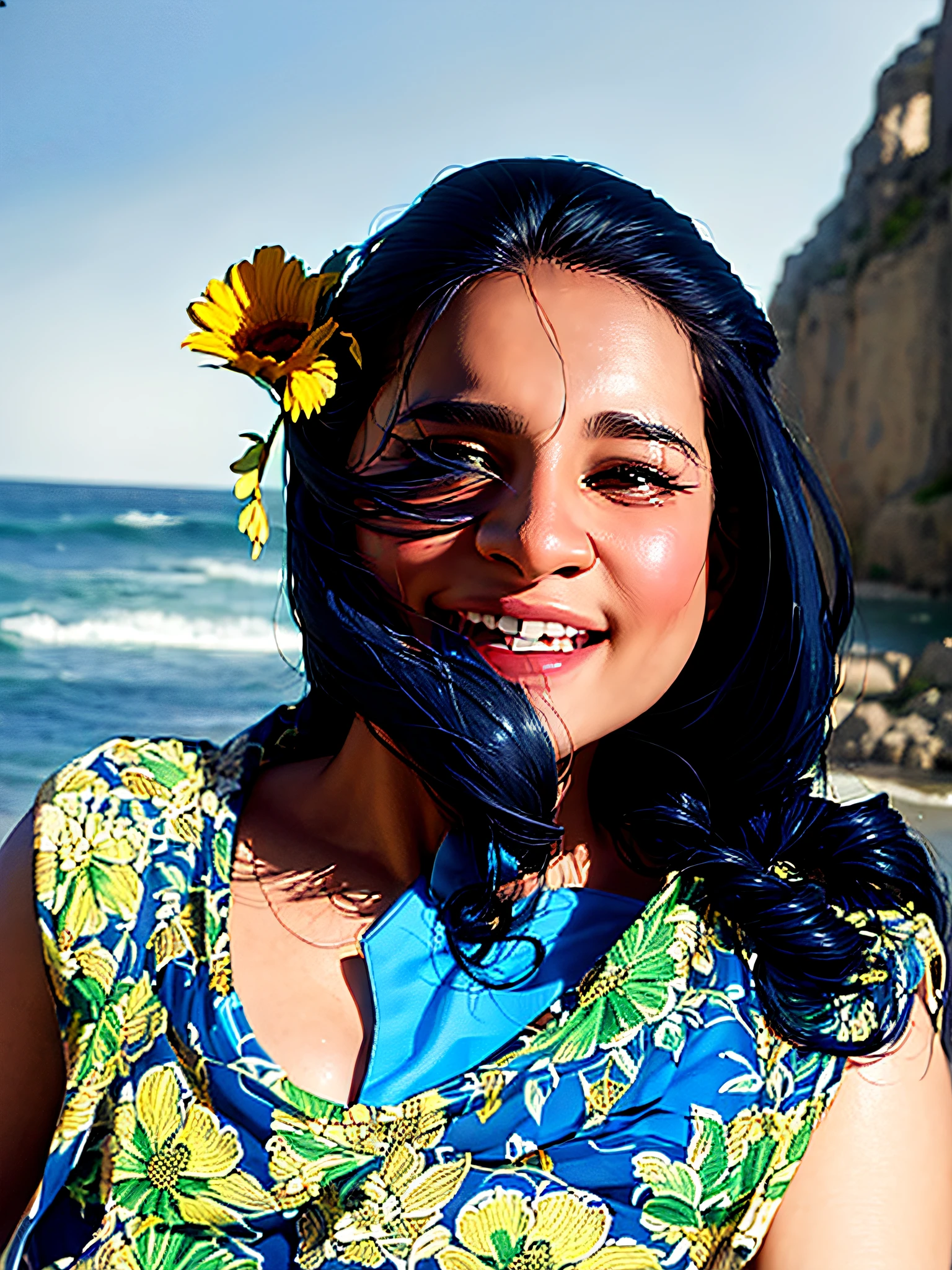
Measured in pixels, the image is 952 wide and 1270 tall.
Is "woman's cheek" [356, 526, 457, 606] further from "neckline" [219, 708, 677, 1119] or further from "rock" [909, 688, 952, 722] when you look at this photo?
"rock" [909, 688, 952, 722]

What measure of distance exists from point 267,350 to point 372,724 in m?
0.39

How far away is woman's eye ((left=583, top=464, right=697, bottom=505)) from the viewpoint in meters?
1.23

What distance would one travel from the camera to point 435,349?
1225 mm

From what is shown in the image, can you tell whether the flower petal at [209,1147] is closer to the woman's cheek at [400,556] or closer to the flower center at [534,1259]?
the flower center at [534,1259]

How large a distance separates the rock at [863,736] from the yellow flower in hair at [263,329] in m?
6.69

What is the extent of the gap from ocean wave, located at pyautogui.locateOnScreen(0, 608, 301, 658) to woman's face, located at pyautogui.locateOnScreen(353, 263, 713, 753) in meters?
15.1

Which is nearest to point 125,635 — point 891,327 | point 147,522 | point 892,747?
point 147,522

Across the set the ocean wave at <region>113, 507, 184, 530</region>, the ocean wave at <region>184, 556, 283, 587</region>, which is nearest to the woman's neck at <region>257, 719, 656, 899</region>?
the ocean wave at <region>184, 556, 283, 587</region>

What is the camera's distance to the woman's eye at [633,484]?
1.23 m

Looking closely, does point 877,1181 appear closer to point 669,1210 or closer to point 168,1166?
point 669,1210

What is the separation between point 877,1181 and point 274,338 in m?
0.99

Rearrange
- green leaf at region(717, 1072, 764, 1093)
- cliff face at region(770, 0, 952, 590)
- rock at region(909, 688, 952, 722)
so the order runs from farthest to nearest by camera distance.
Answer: cliff face at region(770, 0, 952, 590) → rock at region(909, 688, 952, 722) → green leaf at region(717, 1072, 764, 1093)

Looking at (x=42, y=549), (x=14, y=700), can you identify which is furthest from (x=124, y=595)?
(x=14, y=700)

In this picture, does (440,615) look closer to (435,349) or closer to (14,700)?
(435,349)
